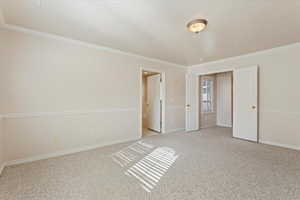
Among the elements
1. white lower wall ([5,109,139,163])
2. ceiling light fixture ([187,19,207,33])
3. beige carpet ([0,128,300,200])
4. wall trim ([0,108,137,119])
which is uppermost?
ceiling light fixture ([187,19,207,33])

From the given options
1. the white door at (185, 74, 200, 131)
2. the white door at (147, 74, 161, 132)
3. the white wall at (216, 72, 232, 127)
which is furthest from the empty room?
the white wall at (216, 72, 232, 127)

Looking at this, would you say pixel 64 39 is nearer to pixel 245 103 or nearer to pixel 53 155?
pixel 53 155

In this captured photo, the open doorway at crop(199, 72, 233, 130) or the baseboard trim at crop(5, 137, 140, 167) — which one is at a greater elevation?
the open doorway at crop(199, 72, 233, 130)

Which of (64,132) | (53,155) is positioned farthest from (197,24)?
(53,155)

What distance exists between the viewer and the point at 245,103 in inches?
158

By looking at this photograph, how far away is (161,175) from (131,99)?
2271mm

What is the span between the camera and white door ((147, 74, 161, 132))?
493 cm

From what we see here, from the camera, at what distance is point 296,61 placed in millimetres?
3279

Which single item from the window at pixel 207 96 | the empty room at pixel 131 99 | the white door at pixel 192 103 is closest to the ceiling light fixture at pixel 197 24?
the empty room at pixel 131 99

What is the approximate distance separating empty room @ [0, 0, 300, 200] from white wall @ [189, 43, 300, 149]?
21 millimetres

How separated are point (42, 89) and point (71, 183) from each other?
1.84 metres

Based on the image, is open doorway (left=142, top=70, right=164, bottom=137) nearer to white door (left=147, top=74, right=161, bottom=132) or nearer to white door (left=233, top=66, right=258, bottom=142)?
white door (left=147, top=74, right=161, bottom=132)

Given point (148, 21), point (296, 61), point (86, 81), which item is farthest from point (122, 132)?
point (296, 61)

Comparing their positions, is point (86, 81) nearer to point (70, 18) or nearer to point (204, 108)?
point (70, 18)
